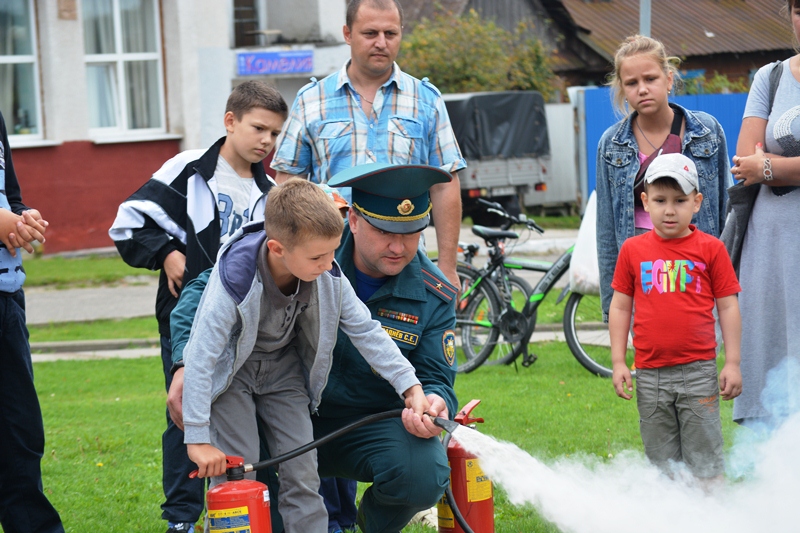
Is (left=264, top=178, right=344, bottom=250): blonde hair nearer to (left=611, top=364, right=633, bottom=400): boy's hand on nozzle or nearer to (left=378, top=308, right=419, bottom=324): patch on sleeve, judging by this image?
(left=378, top=308, right=419, bottom=324): patch on sleeve

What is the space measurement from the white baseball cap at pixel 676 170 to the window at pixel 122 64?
14.7 meters

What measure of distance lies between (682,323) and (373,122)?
1794 millimetres

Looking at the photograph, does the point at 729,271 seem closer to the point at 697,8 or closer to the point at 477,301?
the point at 477,301

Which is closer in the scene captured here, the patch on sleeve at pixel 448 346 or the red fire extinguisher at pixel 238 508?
the red fire extinguisher at pixel 238 508

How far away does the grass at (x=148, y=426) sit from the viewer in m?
4.92

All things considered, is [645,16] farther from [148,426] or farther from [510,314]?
[148,426]

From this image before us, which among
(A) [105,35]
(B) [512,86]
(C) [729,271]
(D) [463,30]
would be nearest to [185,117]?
(A) [105,35]

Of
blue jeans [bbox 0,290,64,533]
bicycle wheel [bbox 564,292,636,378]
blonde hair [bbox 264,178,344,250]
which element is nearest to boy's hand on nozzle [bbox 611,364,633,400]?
blonde hair [bbox 264,178,344,250]

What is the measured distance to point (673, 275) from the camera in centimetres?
404

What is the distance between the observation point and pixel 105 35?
56.4 feet

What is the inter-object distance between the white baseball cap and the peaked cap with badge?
Answer: 957mm

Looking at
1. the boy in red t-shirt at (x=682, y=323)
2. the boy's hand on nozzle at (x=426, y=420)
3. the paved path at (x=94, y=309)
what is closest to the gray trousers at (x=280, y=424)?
the boy's hand on nozzle at (x=426, y=420)

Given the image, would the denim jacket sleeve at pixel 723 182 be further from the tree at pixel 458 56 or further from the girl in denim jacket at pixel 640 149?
the tree at pixel 458 56

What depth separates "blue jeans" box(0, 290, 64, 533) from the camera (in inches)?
156
